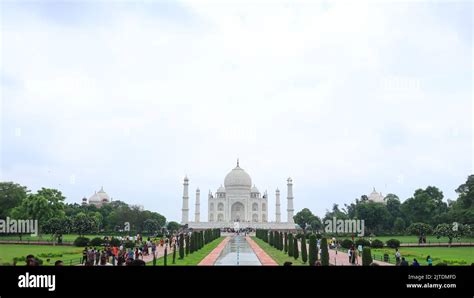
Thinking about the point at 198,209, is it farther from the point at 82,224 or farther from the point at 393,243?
the point at 393,243

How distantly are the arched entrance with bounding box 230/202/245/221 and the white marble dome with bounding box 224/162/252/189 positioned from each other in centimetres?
317

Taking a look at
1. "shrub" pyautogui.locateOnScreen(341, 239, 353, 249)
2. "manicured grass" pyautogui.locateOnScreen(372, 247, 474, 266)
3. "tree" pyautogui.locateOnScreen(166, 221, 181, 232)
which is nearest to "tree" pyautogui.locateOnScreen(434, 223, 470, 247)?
"manicured grass" pyautogui.locateOnScreen(372, 247, 474, 266)

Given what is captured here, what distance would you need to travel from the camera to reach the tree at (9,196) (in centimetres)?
4788

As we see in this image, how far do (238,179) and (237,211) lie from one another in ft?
17.2

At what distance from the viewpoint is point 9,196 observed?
4841 cm

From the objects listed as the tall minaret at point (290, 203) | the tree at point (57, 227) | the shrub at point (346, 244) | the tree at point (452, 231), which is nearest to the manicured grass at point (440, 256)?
the shrub at point (346, 244)

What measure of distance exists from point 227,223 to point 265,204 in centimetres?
1155

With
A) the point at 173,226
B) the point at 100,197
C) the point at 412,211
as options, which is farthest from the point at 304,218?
the point at 100,197

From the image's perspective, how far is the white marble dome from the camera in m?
83.8

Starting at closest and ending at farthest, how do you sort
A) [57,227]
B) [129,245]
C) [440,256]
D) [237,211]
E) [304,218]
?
[440,256] → [129,245] → [57,227] → [304,218] → [237,211]

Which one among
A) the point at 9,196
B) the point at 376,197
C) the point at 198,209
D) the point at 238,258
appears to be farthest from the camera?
the point at 376,197
